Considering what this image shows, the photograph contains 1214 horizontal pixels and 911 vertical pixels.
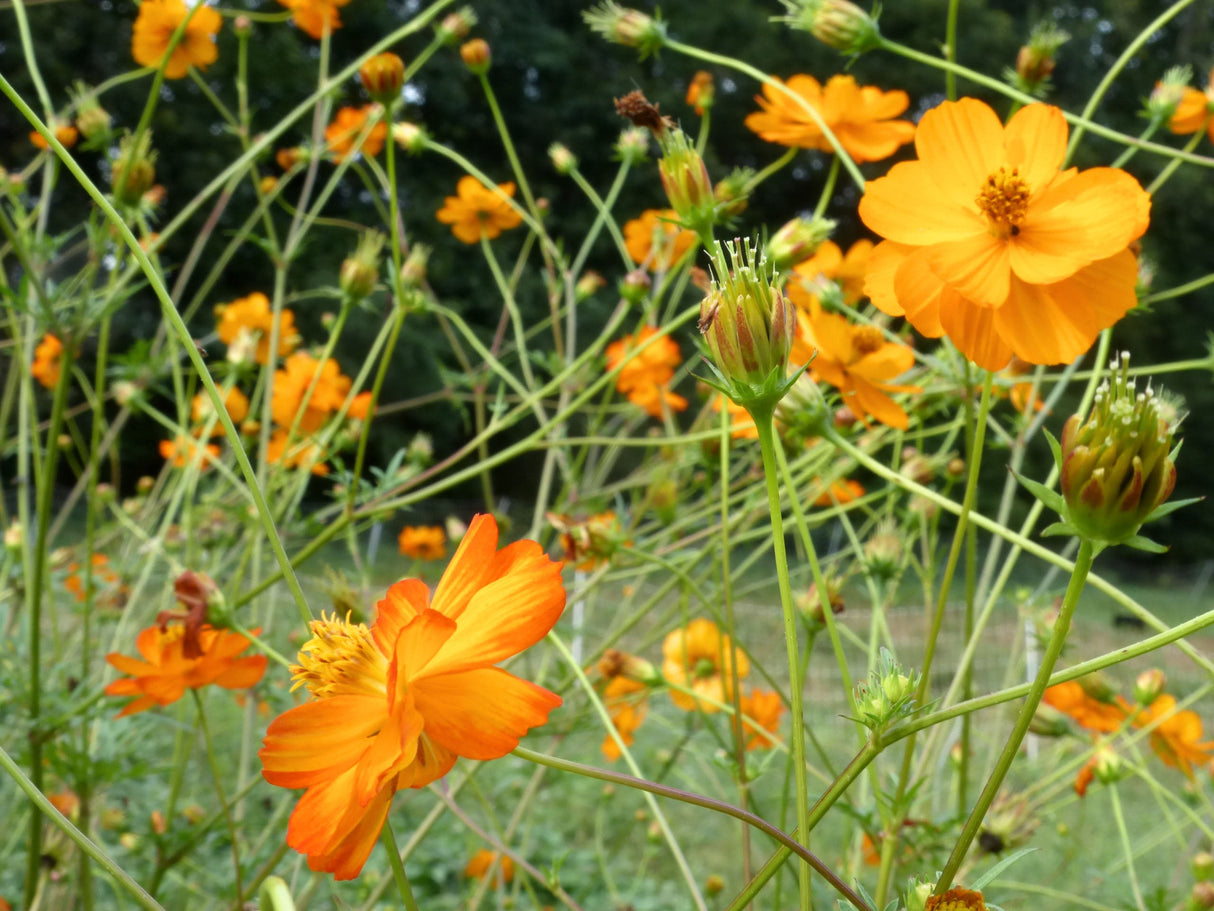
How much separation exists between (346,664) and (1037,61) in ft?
2.10

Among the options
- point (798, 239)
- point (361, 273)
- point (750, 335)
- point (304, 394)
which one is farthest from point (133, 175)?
point (750, 335)

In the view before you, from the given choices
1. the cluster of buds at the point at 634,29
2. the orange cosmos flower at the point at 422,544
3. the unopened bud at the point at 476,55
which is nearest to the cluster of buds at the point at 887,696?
the cluster of buds at the point at 634,29

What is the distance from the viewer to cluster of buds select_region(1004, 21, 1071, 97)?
0.68 meters

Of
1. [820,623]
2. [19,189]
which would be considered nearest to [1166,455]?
[820,623]

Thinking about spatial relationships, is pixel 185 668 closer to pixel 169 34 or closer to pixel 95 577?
pixel 95 577

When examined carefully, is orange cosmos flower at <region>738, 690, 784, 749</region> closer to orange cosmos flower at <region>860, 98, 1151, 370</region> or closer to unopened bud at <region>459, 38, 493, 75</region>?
orange cosmos flower at <region>860, 98, 1151, 370</region>

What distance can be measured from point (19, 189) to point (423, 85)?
5.11m

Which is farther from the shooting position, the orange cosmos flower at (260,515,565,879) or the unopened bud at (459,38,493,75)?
the unopened bud at (459,38,493,75)

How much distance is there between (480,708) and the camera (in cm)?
24

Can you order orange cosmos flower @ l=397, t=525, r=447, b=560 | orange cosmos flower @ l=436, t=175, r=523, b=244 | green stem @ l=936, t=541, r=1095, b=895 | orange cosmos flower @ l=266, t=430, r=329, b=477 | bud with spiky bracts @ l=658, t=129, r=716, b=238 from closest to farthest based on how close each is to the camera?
green stem @ l=936, t=541, r=1095, b=895 < bud with spiky bracts @ l=658, t=129, r=716, b=238 < orange cosmos flower @ l=266, t=430, r=329, b=477 < orange cosmos flower @ l=436, t=175, r=523, b=244 < orange cosmos flower @ l=397, t=525, r=447, b=560

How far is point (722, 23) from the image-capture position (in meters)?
6.28

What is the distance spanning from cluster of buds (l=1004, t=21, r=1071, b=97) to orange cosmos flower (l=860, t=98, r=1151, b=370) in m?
0.36

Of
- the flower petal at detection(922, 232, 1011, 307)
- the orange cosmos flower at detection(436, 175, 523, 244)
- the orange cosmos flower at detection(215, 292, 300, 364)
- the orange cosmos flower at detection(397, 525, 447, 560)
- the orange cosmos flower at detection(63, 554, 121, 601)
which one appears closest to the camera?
the flower petal at detection(922, 232, 1011, 307)

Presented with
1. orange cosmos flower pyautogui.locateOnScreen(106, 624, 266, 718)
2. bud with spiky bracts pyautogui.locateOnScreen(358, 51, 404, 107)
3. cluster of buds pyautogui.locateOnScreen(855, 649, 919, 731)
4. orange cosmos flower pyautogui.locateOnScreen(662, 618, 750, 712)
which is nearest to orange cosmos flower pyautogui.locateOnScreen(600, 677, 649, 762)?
orange cosmos flower pyautogui.locateOnScreen(662, 618, 750, 712)
